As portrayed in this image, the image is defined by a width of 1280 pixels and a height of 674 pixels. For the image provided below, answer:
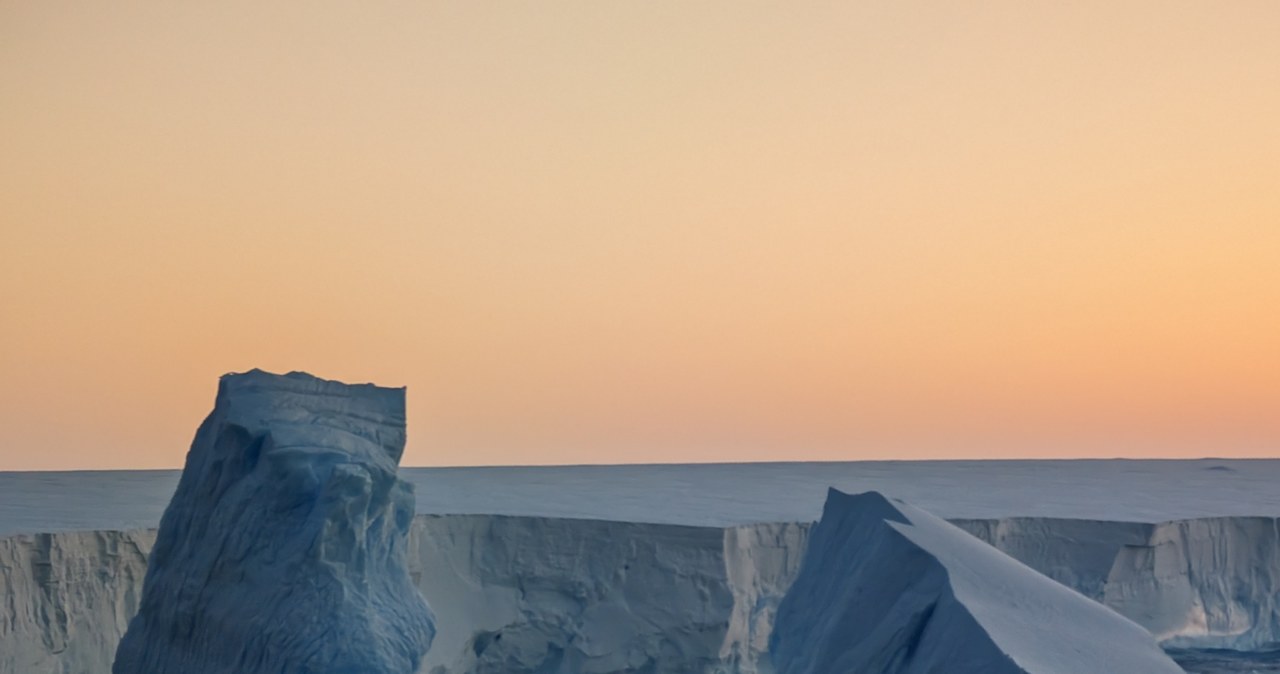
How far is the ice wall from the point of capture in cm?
934

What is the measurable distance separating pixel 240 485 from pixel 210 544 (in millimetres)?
347

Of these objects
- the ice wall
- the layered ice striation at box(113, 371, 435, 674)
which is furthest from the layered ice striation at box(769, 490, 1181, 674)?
the ice wall

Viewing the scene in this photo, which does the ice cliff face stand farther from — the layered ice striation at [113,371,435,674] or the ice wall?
the layered ice striation at [113,371,435,674]

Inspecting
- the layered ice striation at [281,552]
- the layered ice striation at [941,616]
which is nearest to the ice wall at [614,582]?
the layered ice striation at [281,552]

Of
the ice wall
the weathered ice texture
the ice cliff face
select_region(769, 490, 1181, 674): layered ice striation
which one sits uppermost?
the ice cliff face

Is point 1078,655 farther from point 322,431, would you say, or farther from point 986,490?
point 986,490

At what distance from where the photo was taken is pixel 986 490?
19.1 m

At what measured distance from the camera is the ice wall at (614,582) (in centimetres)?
934

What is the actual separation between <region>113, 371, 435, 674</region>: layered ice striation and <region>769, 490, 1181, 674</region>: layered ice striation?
2256 millimetres

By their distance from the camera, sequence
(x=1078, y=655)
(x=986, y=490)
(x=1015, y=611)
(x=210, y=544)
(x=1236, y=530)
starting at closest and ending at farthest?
1. (x=1078, y=655)
2. (x=1015, y=611)
3. (x=210, y=544)
4. (x=1236, y=530)
5. (x=986, y=490)

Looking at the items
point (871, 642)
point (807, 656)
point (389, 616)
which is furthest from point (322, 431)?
point (871, 642)

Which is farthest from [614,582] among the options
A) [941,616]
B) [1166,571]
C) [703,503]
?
[941,616]

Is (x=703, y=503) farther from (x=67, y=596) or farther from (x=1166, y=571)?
(x=67, y=596)

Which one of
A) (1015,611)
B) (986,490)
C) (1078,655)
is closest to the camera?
(1078,655)
